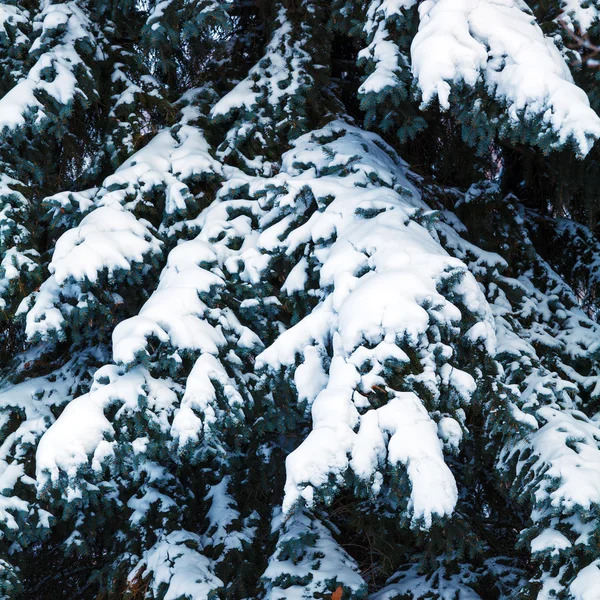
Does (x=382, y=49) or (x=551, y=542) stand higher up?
(x=382, y=49)

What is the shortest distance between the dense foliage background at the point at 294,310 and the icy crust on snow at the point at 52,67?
0.02 meters

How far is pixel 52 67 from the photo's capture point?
3.71m

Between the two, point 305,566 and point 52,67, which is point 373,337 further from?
point 52,67

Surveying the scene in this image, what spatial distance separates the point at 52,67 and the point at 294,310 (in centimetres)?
204

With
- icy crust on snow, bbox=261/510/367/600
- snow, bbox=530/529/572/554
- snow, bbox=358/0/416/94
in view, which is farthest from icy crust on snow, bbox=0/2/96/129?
snow, bbox=530/529/572/554

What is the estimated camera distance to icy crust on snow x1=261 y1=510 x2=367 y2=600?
3.13 m

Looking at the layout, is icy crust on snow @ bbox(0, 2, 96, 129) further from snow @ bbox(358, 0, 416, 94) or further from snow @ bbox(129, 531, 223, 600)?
snow @ bbox(129, 531, 223, 600)

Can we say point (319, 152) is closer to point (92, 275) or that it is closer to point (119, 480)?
point (92, 275)

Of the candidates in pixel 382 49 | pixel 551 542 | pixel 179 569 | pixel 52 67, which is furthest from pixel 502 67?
pixel 179 569

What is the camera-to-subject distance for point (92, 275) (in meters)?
3.02

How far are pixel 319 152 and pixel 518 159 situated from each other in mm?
2260

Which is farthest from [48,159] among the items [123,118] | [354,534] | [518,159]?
[518,159]

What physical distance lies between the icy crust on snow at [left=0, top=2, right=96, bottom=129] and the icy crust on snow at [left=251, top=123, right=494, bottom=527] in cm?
153

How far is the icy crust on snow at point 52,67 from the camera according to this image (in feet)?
11.8
